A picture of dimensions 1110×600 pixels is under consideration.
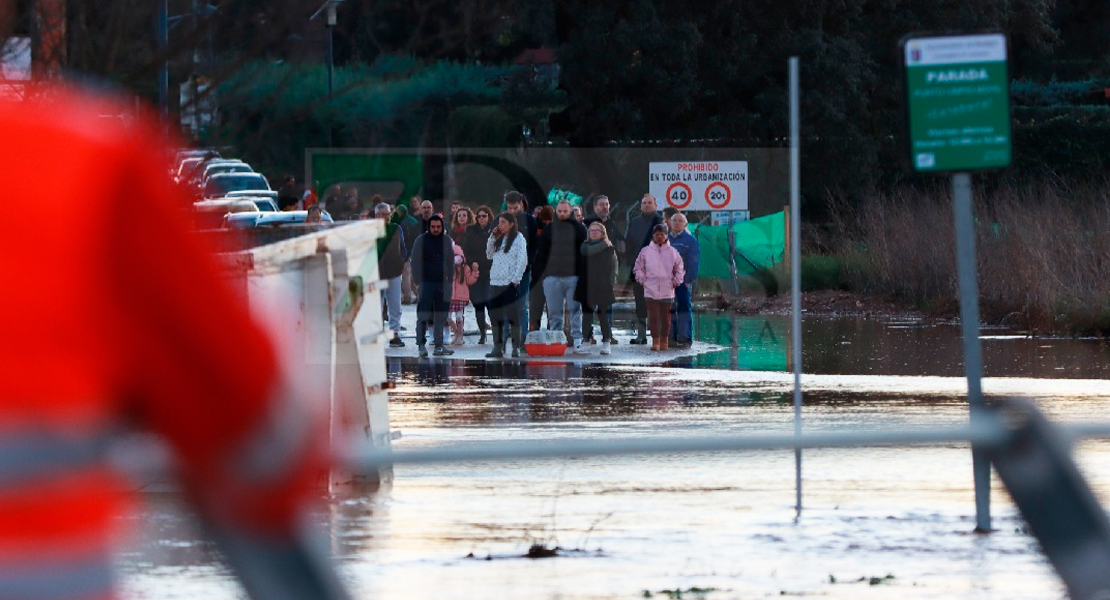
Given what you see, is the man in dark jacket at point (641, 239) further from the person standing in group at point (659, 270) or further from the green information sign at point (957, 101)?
the green information sign at point (957, 101)

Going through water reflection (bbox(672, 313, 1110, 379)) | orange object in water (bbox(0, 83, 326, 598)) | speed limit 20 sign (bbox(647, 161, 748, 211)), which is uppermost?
speed limit 20 sign (bbox(647, 161, 748, 211))

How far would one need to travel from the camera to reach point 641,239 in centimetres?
2059

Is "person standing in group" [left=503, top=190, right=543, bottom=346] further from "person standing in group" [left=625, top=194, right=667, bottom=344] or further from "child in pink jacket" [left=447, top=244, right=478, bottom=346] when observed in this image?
"person standing in group" [left=625, top=194, right=667, bottom=344]

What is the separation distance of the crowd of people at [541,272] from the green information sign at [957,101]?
11188 mm

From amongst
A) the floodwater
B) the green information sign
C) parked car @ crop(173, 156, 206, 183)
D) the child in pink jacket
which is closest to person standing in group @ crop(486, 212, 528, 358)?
the child in pink jacket

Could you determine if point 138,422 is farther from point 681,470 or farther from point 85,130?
point 681,470

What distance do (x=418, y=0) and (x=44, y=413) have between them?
2.98 metres

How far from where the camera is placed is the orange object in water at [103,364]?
5.69ft

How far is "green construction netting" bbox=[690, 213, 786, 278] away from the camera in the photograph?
2809cm

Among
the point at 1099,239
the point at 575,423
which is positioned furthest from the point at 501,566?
the point at 1099,239

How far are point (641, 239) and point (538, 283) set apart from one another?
142 cm

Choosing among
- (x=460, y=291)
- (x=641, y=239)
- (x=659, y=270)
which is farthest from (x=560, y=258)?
(x=460, y=291)

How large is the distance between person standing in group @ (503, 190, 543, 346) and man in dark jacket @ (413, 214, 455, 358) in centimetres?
78

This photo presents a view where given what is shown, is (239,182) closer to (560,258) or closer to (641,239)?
(641,239)
